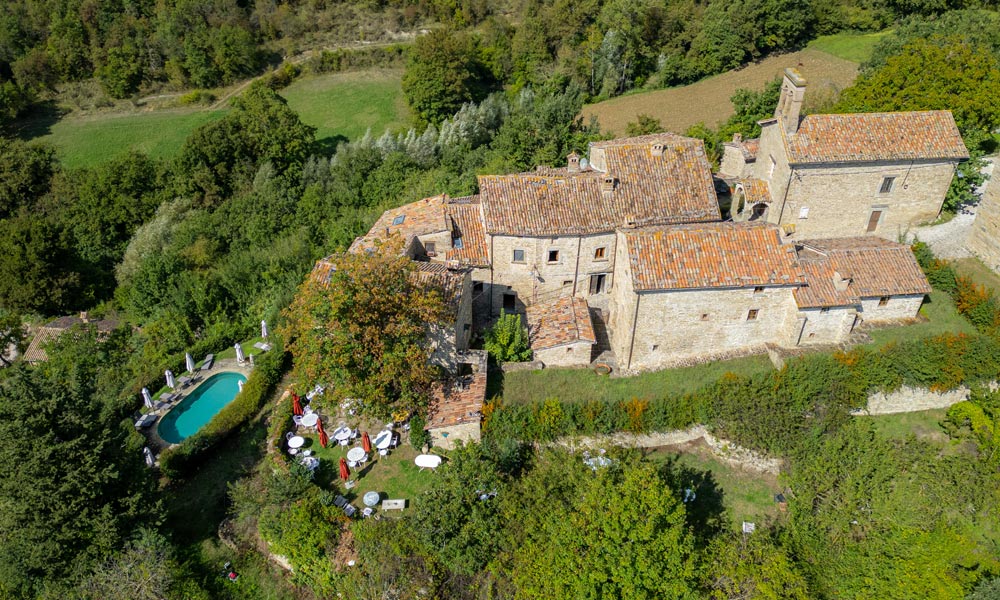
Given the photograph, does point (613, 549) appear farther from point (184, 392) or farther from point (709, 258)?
point (184, 392)

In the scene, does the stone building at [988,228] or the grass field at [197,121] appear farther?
the grass field at [197,121]

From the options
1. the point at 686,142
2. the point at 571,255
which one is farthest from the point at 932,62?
the point at 571,255

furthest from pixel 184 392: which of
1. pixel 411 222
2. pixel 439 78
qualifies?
pixel 439 78

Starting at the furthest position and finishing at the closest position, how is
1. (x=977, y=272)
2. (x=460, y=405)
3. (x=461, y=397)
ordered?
(x=977, y=272)
(x=461, y=397)
(x=460, y=405)

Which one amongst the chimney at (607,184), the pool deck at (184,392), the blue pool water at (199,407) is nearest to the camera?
the pool deck at (184,392)

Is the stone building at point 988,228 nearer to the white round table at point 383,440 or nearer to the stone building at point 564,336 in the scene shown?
the stone building at point 564,336

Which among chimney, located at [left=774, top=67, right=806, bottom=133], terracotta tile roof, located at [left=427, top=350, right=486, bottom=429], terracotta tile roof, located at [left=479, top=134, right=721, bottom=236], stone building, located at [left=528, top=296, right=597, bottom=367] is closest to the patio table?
terracotta tile roof, located at [left=427, top=350, right=486, bottom=429]

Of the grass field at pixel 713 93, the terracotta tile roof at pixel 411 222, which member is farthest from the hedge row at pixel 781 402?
the grass field at pixel 713 93
